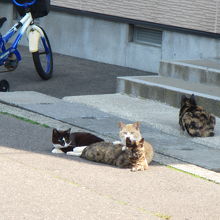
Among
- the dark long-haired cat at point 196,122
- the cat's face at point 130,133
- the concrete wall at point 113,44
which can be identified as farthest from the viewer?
the concrete wall at point 113,44

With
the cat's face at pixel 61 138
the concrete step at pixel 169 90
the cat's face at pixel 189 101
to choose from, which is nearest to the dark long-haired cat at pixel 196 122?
the cat's face at pixel 189 101

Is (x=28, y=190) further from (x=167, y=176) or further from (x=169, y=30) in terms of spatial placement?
(x=169, y=30)

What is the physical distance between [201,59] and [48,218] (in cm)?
898

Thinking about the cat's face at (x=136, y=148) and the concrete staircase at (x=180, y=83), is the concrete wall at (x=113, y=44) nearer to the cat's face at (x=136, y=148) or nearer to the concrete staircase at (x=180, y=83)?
the concrete staircase at (x=180, y=83)

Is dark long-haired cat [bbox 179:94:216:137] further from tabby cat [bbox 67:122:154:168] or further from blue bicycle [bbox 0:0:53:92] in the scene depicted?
blue bicycle [bbox 0:0:53:92]

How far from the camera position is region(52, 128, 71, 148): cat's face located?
10344mm

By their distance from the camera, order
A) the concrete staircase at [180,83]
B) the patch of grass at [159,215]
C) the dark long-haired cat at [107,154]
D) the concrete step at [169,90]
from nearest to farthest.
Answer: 1. the patch of grass at [159,215]
2. the dark long-haired cat at [107,154]
3. the concrete step at [169,90]
4. the concrete staircase at [180,83]

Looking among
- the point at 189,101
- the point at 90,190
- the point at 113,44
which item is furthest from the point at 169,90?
the point at 90,190

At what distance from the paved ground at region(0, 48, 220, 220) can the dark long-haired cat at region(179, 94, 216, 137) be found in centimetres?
19

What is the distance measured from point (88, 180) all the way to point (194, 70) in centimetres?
605

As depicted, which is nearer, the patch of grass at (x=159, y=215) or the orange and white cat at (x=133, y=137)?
the patch of grass at (x=159, y=215)

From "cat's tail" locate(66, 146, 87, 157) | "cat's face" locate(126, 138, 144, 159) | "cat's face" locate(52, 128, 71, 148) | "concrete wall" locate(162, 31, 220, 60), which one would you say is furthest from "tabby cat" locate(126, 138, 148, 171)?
"concrete wall" locate(162, 31, 220, 60)

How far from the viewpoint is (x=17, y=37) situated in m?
15.1

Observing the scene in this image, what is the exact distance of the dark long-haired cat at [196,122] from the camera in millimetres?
11609
